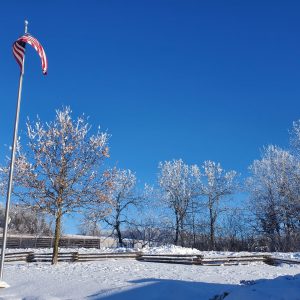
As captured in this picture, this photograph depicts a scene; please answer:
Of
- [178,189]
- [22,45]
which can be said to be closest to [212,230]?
[178,189]

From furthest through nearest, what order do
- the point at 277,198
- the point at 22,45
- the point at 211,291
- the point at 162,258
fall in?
the point at 277,198 → the point at 162,258 → the point at 22,45 → the point at 211,291

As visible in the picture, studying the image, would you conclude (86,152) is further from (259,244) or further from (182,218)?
(259,244)

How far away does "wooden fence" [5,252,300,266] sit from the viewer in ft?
80.9

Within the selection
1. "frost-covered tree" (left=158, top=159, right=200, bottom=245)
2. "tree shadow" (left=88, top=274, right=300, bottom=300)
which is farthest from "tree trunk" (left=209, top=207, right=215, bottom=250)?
"tree shadow" (left=88, top=274, right=300, bottom=300)

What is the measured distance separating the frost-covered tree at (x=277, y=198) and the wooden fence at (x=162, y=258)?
12.6m

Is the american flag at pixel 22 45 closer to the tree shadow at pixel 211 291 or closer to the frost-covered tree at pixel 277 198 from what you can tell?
the tree shadow at pixel 211 291

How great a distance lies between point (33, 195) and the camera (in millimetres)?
22672

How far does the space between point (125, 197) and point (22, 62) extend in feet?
101

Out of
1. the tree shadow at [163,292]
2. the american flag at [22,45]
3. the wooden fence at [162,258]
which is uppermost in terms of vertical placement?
the american flag at [22,45]

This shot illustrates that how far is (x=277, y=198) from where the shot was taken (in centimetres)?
4088

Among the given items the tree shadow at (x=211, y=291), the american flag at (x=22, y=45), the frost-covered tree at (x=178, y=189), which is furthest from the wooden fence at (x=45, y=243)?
the tree shadow at (x=211, y=291)

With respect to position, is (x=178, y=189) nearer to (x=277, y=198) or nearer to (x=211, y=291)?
(x=277, y=198)

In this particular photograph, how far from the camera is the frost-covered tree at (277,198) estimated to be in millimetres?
37822

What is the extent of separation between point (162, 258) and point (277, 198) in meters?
18.9
